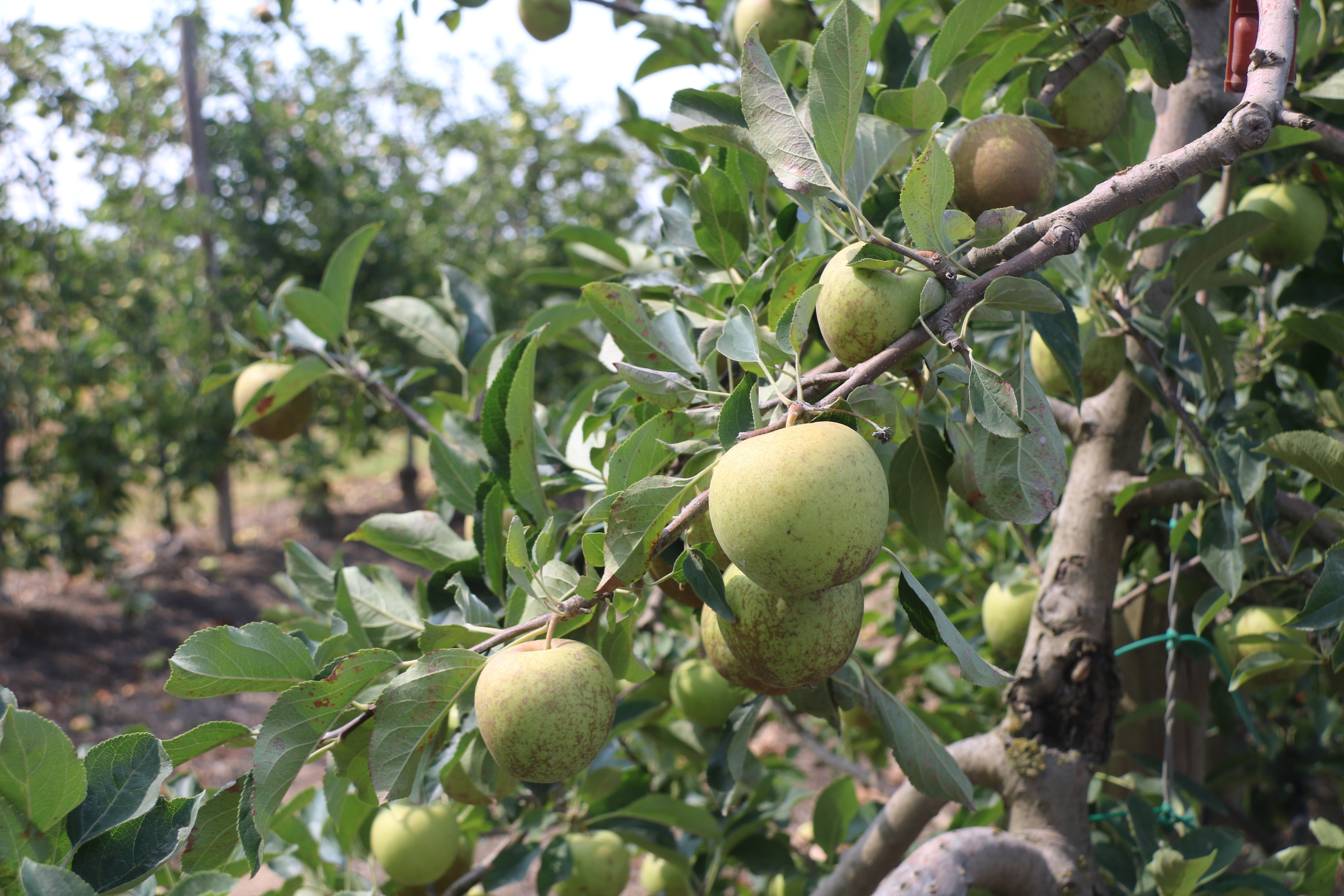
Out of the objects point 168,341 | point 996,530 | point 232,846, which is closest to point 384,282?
point 168,341

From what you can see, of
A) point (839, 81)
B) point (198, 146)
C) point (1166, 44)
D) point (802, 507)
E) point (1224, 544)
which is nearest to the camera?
point (802, 507)

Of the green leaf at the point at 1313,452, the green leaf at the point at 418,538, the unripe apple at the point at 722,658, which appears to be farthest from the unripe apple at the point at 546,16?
the green leaf at the point at 1313,452

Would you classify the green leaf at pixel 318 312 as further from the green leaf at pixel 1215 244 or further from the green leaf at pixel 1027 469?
the green leaf at pixel 1215 244

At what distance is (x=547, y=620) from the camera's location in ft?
2.54

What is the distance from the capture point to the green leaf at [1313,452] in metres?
0.92

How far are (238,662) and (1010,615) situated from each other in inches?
45.9

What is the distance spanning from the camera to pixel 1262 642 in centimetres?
124

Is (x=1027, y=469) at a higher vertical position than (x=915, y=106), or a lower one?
lower

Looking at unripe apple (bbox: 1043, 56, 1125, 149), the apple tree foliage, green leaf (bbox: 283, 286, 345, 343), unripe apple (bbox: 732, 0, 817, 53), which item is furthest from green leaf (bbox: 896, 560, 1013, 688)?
green leaf (bbox: 283, 286, 345, 343)

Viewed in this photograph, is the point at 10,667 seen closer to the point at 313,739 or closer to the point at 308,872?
the point at 308,872

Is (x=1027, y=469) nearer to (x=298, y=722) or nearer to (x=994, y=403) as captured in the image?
(x=994, y=403)

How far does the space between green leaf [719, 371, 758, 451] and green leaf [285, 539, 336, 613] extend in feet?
2.08

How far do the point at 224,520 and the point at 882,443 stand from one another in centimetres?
689

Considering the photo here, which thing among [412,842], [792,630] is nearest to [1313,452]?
[792,630]
